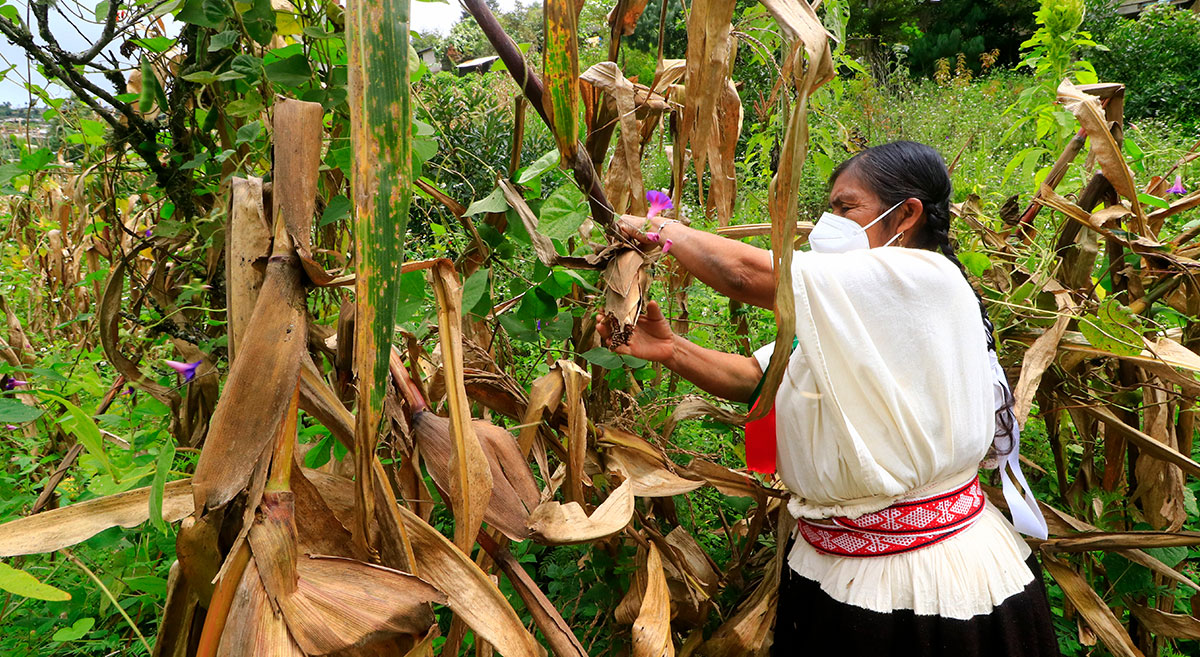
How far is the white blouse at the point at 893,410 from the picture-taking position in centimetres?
105

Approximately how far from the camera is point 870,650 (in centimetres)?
113

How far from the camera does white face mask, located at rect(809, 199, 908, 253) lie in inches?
47.4

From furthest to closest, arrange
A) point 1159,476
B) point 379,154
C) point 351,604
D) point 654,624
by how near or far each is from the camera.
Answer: point 1159,476, point 654,624, point 351,604, point 379,154

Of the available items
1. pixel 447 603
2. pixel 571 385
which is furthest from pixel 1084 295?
pixel 447 603

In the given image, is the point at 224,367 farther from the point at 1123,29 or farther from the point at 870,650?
the point at 1123,29

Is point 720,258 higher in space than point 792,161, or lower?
lower

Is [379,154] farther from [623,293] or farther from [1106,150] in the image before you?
[1106,150]

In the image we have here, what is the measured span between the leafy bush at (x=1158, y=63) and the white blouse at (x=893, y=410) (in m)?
8.33

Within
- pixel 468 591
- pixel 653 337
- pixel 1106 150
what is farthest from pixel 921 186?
pixel 468 591

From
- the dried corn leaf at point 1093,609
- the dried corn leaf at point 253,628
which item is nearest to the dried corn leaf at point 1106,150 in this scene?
the dried corn leaf at point 1093,609

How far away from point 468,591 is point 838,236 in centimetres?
Answer: 88

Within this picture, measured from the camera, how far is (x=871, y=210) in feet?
4.13

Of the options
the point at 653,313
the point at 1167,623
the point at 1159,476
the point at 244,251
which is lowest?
the point at 1167,623

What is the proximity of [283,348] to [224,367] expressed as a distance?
0.62 metres
